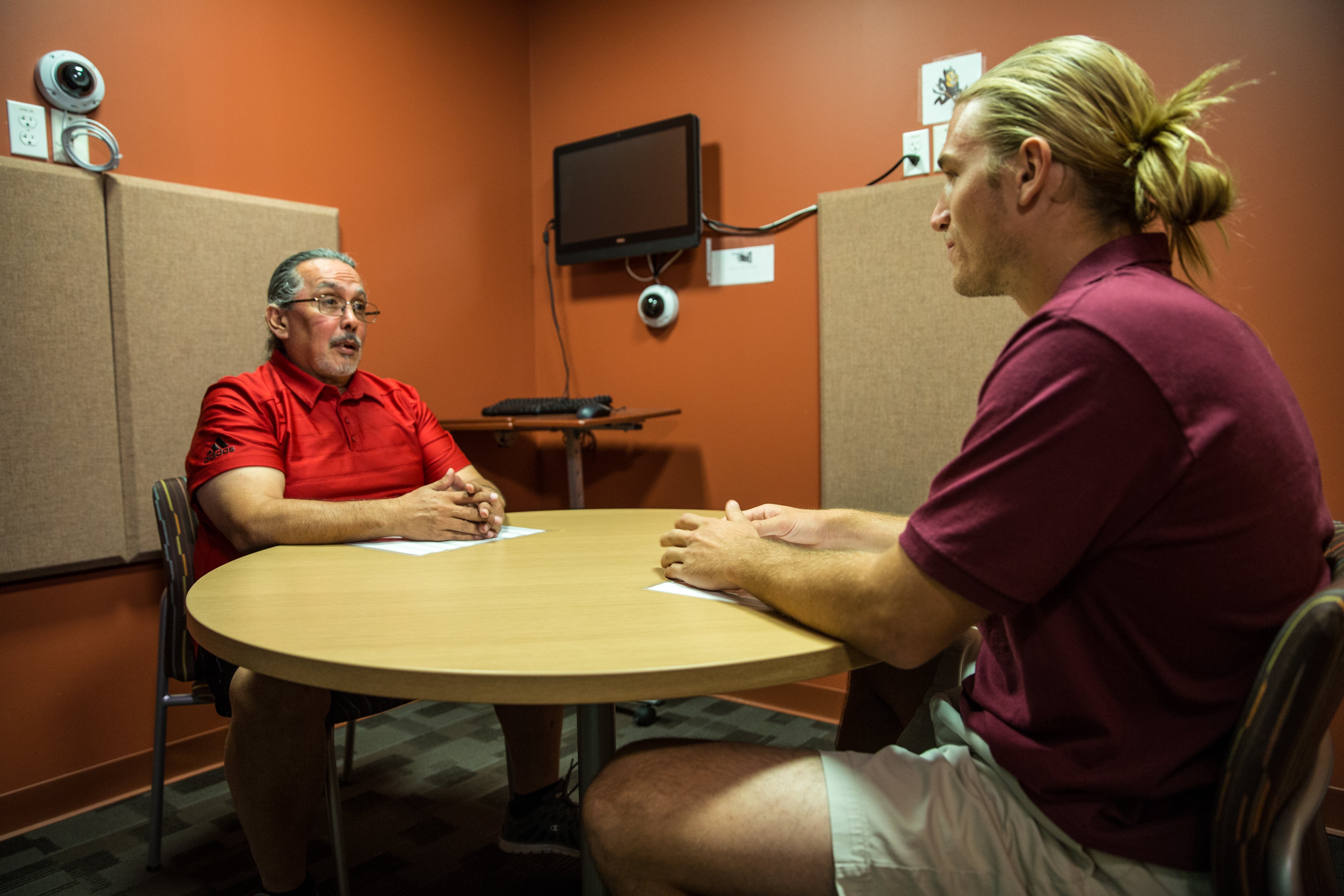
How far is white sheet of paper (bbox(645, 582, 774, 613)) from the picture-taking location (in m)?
1.08

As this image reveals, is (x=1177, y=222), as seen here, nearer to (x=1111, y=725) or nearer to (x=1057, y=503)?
(x=1057, y=503)

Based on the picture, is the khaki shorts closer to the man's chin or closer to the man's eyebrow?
the man's chin

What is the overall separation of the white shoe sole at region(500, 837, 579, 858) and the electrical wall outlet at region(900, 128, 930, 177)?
2.13 m

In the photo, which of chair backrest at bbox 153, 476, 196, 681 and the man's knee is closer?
the man's knee

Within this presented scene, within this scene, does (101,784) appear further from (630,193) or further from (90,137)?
(630,193)

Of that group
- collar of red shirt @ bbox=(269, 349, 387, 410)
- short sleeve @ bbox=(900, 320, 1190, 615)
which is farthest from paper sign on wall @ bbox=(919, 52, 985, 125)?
short sleeve @ bbox=(900, 320, 1190, 615)

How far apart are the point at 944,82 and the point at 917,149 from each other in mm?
204

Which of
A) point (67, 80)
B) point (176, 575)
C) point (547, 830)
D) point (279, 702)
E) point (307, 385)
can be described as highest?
point (67, 80)

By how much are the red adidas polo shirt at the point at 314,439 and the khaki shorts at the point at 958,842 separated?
1.42 meters

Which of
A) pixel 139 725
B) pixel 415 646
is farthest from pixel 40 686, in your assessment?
pixel 415 646

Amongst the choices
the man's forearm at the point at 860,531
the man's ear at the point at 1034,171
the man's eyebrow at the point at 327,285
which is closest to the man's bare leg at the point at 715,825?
the man's forearm at the point at 860,531

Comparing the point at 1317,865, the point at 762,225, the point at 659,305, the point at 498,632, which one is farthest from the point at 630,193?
the point at 1317,865

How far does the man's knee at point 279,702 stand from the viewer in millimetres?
1417

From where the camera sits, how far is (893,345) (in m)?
2.58
